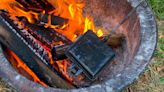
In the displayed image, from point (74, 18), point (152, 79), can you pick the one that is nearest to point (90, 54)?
point (74, 18)

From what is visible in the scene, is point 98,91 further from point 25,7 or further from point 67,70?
point 25,7

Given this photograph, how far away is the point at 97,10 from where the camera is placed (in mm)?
2984

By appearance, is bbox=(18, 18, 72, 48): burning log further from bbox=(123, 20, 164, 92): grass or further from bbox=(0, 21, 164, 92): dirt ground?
bbox=(123, 20, 164, 92): grass

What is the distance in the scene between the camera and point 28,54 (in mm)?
2389

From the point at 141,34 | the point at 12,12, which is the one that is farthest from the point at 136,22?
the point at 12,12

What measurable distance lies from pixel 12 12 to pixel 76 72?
767mm

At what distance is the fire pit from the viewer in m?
2.08

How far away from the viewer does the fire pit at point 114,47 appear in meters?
2.08

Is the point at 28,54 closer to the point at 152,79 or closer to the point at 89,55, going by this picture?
the point at 89,55

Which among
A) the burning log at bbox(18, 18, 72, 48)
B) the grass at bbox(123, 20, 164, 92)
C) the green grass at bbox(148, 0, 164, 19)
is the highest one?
the burning log at bbox(18, 18, 72, 48)

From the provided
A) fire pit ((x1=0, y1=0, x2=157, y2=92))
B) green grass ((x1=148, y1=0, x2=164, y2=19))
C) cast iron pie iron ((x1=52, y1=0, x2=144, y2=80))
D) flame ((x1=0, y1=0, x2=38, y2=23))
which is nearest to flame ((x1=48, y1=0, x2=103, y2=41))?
fire pit ((x1=0, y1=0, x2=157, y2=92))

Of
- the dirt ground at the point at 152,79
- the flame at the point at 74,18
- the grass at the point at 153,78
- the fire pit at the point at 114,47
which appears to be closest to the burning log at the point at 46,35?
the fire pit at the point at 114,47

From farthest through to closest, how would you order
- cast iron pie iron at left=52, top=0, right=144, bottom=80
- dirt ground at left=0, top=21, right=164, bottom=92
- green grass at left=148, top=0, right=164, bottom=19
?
green grass at left=148, top=0, right=164, bottom=19 → dirt ground at left=0, top=21, right=164, bottom=92 → cast iron pie iron at left=52, top=0, right=144, bottom=80

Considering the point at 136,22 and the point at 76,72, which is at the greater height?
the point at 136,22
